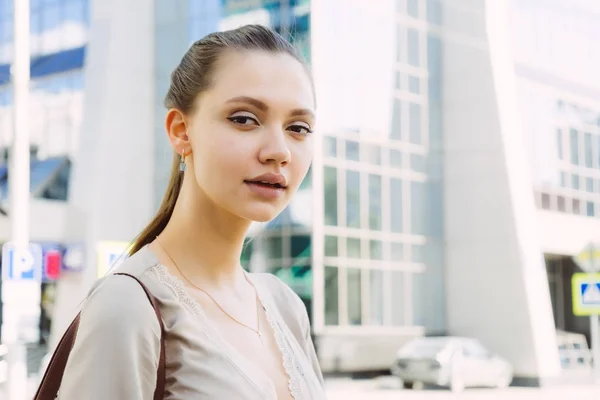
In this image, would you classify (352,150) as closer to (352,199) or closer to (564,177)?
(352,199)

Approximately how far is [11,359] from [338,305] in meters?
8.58

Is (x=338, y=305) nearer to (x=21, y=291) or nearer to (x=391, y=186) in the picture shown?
(x=391, y=186)

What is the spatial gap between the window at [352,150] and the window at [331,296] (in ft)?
6.15

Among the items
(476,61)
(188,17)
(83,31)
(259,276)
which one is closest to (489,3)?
(476,61)

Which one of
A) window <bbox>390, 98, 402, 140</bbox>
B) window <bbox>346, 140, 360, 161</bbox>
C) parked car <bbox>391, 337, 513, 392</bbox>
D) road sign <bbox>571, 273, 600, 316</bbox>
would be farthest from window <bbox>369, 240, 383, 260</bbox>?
road sign <bbox>571, 273, 600, 316</bbox>

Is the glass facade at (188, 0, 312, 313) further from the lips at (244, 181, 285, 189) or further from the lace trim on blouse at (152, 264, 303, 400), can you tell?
the lips at (244, 181, 285, 189)

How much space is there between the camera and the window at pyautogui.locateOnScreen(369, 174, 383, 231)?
48.0ft

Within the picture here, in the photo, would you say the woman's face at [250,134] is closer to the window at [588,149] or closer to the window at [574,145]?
the window at [574,145]

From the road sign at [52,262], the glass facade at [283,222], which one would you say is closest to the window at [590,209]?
the glass facade at [283,222]

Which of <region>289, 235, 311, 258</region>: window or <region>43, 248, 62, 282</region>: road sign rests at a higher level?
<region>289, 235, 311, 258</region>: window

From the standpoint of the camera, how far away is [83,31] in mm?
14688

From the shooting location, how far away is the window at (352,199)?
46.6 feet

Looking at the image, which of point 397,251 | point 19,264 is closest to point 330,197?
point 397,251

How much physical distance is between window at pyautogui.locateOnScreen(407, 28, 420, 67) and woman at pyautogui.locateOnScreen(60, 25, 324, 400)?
14622 mm
